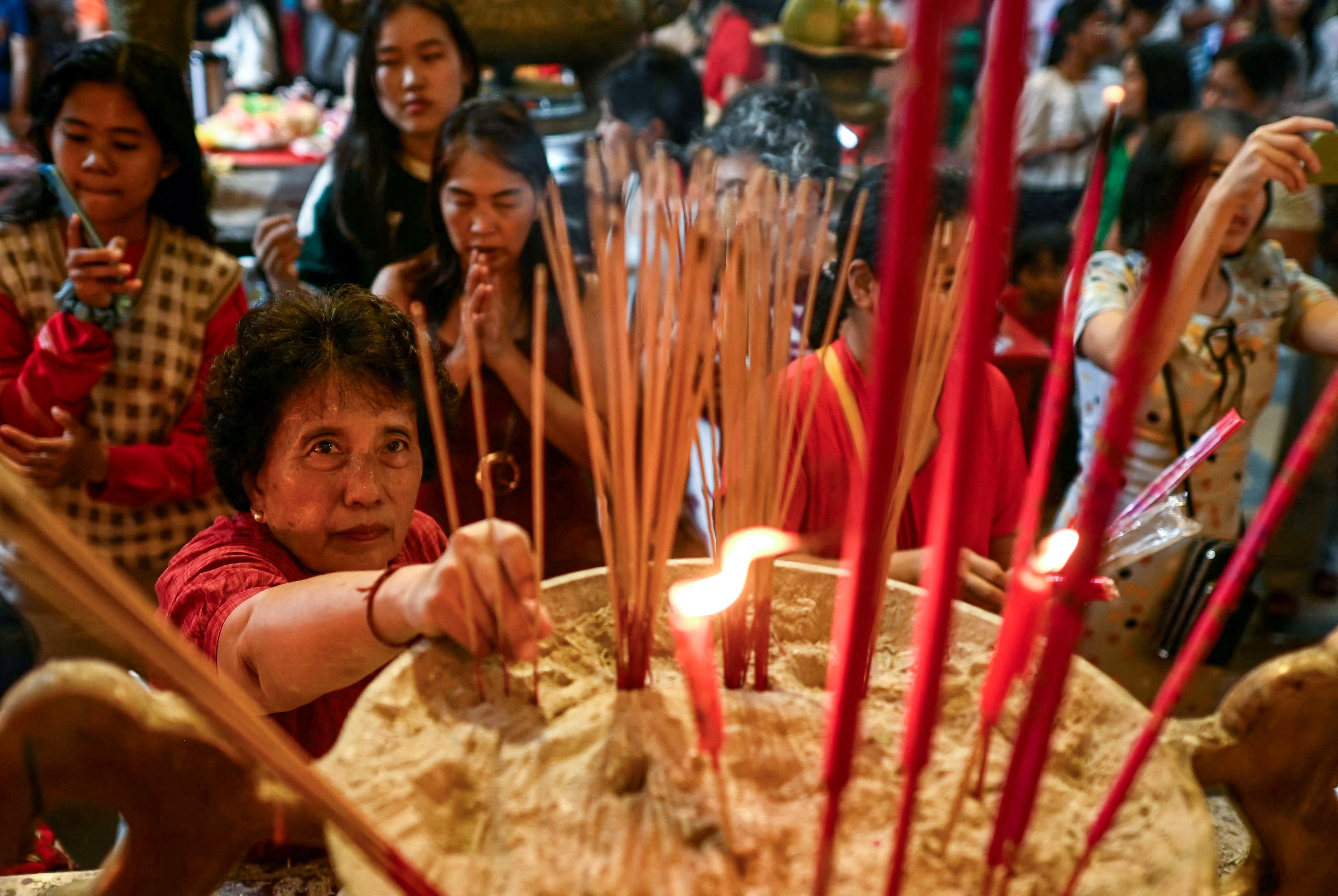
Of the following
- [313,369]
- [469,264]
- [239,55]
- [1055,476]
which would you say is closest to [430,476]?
[313,369]

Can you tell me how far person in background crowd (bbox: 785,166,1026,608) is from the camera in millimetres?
1266

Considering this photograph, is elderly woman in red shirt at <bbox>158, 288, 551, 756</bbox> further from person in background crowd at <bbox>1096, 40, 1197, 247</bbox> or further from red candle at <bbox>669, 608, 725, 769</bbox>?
person in background crowd at <bbox>1096, 40, 1197, 247</bbox>

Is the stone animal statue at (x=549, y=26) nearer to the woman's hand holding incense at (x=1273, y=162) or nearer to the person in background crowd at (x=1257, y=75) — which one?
the person in background crowd at (x=1257, y=75)

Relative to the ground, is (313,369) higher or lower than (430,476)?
higher

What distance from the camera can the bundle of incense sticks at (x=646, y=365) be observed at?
647 mm

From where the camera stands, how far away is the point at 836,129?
2.03 meters

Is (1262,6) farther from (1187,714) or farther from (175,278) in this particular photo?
(175,278)

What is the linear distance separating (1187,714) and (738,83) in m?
2.40

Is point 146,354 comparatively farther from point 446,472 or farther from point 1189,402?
point 1189,402

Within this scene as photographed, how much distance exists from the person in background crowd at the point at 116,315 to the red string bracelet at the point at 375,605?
2.86ft

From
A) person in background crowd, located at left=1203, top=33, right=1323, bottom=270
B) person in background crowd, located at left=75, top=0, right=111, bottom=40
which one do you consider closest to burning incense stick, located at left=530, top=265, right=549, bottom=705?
person in background crowd, located at left=1203, top=33, right=1323, bottom=270

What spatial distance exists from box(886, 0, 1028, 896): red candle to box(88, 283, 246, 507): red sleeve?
1.24 meters

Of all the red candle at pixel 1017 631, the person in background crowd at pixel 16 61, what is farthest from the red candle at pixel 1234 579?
the person in background crowd at pixel 16 61

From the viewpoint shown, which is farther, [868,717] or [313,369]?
[313,369]
